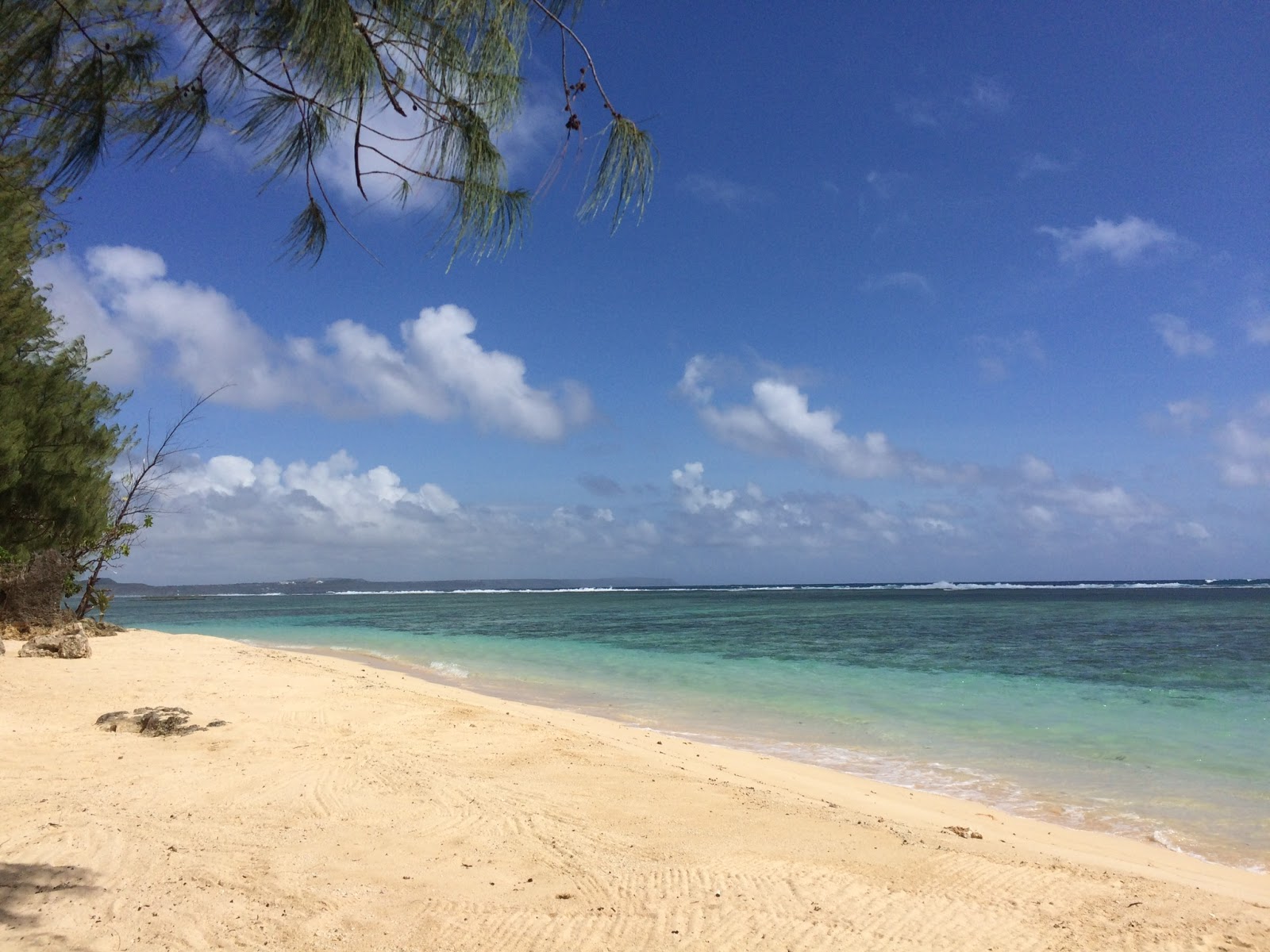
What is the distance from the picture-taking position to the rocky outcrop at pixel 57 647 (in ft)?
36.3

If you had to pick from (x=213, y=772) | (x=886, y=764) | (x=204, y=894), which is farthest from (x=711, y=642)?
(x=204, y=894)

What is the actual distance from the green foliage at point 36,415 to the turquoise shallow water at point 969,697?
7364 millimetres

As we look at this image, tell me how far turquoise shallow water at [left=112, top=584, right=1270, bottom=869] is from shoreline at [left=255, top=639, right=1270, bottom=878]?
0.15 feet

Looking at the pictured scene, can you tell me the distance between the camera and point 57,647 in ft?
37.0

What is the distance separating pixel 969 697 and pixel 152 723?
11.9 m

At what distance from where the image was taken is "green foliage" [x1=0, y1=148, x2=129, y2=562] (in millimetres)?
3523

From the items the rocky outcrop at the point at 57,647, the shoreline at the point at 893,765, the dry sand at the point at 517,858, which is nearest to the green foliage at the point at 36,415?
the dry sand at the point at 517,858

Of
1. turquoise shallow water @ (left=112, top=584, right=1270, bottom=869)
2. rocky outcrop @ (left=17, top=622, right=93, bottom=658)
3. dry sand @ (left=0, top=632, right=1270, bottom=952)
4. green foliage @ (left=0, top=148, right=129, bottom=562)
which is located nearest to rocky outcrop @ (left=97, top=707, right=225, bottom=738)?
dry sand @ (left=0, top=632, right=1270, bottom=952)

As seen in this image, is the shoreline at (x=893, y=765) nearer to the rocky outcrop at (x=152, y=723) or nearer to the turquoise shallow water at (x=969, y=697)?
the turquoise shallow water at (x=969, y=697)

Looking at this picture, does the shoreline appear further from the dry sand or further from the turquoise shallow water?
the dry sand

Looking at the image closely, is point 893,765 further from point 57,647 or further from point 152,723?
point 57,647

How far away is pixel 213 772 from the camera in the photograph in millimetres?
5797

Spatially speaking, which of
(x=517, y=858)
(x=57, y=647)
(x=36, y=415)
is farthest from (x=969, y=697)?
(x=57, y=647)

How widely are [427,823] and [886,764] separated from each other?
5495 mm
